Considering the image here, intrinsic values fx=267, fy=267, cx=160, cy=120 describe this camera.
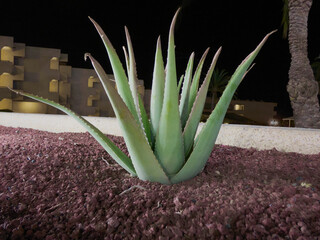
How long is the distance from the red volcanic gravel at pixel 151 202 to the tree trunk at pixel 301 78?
3559 mm

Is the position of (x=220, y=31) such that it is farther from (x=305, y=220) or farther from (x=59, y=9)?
(x=305, y=220)

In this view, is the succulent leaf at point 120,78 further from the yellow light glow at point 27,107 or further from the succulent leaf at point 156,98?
the yellow light glow at point 27,107

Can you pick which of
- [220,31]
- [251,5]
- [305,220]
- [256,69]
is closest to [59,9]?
[220,31]

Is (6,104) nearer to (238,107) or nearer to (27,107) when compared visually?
(27,107)

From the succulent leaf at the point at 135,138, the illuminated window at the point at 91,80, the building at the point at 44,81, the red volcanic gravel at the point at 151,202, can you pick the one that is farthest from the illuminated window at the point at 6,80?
the succulent leaf at the point at 135,138

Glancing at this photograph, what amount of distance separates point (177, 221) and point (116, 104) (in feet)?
1.47

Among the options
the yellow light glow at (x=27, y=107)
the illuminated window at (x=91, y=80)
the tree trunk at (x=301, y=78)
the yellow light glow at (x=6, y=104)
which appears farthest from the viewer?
the illuminated window at (x=91, y=80)

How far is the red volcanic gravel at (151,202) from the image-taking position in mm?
759

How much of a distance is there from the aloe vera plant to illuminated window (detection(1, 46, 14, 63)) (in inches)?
340

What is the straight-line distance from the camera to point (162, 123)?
41.1 inches

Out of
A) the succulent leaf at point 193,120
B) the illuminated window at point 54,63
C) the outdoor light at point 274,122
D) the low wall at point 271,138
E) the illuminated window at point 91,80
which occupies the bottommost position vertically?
the outdoor light at point 274,122

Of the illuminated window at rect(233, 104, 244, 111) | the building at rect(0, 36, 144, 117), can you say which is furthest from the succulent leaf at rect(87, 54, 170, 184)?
the illuminated window at rect(233, 104, 244, 111)

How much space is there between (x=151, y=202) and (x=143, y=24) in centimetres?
927

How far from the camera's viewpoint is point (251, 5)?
10.0m
